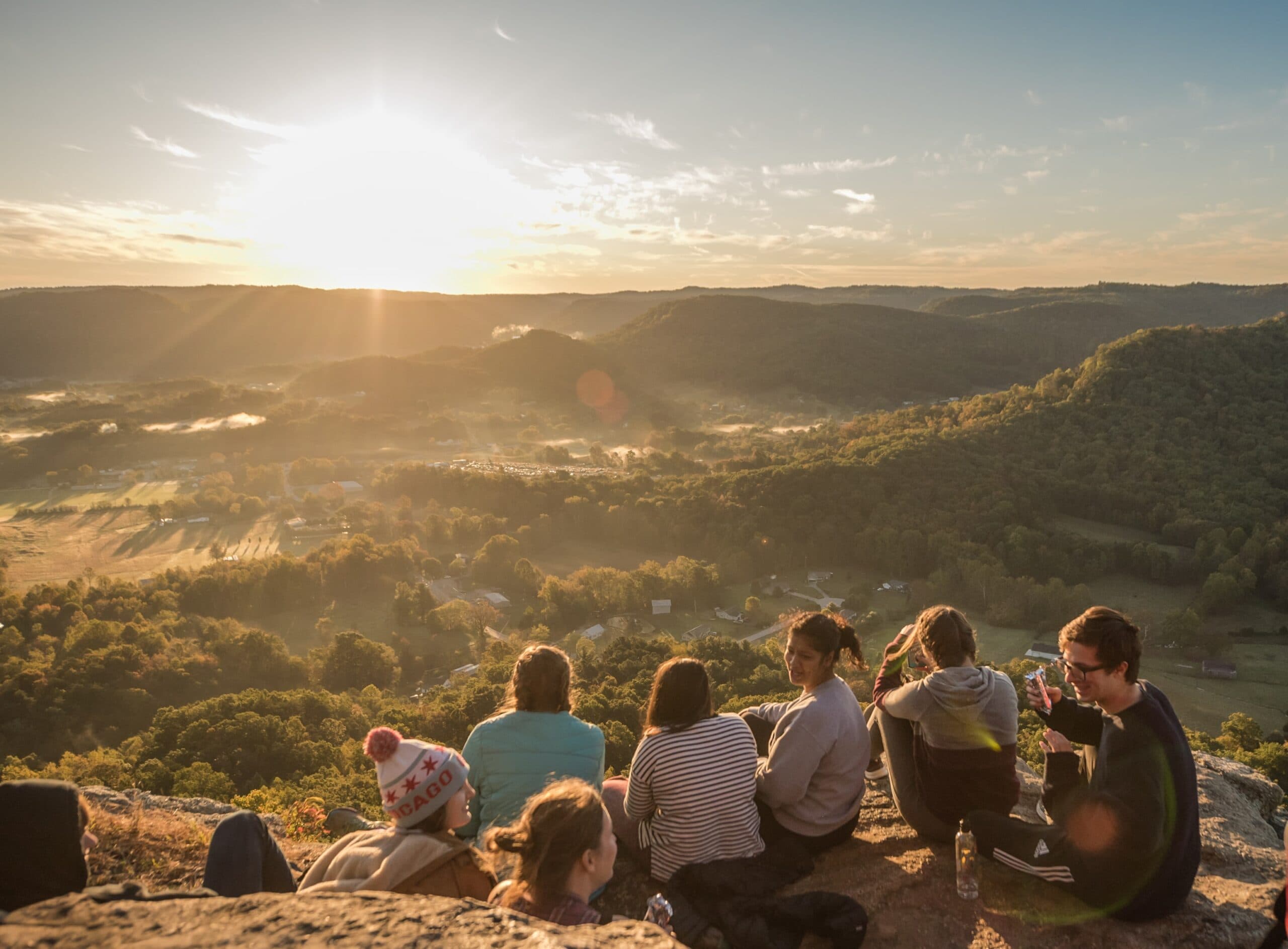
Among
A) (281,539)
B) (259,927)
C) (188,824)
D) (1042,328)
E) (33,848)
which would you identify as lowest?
(281,539)

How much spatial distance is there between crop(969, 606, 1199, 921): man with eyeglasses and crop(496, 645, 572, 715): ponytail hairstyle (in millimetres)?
3013

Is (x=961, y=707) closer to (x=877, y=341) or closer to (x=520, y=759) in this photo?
(x=520, y=759)

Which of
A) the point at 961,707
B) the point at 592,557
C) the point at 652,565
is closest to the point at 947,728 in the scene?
the point at 961,707

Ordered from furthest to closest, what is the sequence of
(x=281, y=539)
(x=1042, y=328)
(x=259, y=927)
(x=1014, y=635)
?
(x=1042, y=328)
(x=281, y=539)
(x=1014, y=635)
(x=259, y=927)

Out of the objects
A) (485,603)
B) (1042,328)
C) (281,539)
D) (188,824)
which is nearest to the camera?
(188,824)

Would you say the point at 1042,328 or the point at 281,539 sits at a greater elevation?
the point at 1042,328

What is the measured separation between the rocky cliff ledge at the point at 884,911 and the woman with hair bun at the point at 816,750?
426 mm

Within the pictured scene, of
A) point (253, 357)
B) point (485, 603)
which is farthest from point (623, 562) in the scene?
point (253, 357)

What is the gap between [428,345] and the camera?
191000 millimetres

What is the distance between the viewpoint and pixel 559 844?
2.87 meters

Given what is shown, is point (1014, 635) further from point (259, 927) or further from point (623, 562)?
point (259, 927)

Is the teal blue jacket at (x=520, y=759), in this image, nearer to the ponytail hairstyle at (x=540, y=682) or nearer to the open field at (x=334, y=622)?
the ponytail hairstyle at (x=540, y=682)

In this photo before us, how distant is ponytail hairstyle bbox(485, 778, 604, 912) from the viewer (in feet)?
9.38

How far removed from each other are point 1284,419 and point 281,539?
7980 cm
